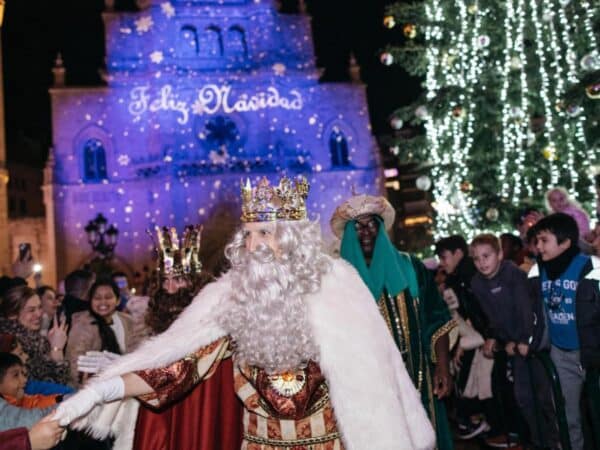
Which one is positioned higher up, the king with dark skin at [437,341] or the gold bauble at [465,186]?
the gold bauble at [465,186]

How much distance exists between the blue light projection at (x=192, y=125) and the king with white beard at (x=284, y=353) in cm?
2531

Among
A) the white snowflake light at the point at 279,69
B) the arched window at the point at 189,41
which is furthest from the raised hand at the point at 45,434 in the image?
the arched window at the point at 189,41

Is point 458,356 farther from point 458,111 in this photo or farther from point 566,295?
point 458,111

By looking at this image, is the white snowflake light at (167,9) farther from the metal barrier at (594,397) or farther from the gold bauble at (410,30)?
the metal barrier at (594,397)

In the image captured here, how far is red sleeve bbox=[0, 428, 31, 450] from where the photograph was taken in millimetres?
2748

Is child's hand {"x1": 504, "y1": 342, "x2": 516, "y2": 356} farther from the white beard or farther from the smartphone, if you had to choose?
the smartphone

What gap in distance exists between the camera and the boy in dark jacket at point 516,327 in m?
5.71

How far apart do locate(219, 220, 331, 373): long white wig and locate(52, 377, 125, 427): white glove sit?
0.62m

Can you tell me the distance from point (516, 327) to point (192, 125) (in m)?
24.4

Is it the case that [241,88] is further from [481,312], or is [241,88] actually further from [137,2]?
[481,312]

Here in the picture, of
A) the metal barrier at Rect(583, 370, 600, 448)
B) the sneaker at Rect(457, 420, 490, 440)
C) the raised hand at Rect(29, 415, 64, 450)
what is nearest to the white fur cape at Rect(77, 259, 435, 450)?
the raised hand at Rect(29, 415, 64, 450)

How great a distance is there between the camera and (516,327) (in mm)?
6340

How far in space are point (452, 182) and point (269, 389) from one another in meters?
10.1

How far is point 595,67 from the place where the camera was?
940 cm
